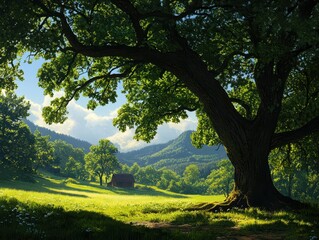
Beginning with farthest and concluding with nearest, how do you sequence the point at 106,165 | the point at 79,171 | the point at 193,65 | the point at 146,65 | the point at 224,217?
the point at 79,171 → the point at 106,165 → the point at 146,65 → the point at 193,65 → the point at 224,217

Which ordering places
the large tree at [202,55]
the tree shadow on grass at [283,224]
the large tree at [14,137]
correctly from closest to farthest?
1. the tree shadow on grass at [283,224]
2. the large tree at [202,55]
3. the large tree at [14,137]

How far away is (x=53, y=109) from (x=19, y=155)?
6570cm

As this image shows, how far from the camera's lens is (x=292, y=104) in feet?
79.9

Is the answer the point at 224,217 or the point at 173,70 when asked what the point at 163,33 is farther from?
the point at 224,217

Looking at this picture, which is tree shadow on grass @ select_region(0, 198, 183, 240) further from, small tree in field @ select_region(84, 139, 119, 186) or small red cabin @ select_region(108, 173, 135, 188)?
small red cabin @ select_region(108, 173, 135, 188)

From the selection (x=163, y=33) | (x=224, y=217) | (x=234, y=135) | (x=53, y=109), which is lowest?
(x=224, y=217)

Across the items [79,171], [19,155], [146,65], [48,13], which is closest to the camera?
[48,13]

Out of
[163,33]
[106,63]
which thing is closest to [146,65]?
[106,63]

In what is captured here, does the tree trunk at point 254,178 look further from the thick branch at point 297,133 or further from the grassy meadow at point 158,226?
the thick branch at point 297,133

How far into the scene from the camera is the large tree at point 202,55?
551 inches

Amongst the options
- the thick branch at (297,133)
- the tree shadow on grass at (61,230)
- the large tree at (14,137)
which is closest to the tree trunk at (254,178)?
the thick branch at (297,133)

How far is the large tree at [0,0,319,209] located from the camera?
14.0 m

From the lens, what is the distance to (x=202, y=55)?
19.4 m

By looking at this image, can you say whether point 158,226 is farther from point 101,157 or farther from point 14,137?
point 101,157
